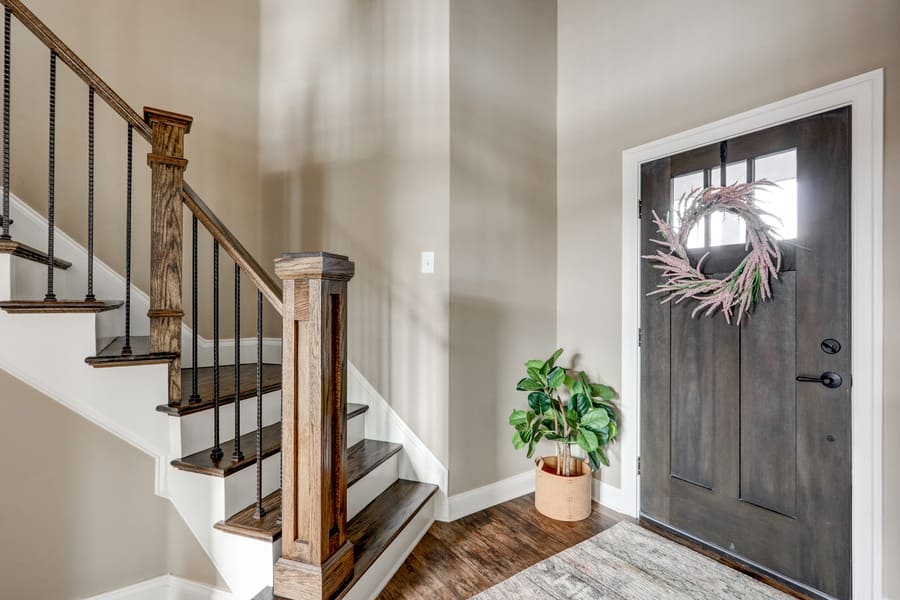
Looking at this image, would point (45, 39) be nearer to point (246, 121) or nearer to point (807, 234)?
point (246, 121)

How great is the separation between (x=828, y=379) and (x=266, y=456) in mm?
2342

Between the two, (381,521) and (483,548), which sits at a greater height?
(381,521)

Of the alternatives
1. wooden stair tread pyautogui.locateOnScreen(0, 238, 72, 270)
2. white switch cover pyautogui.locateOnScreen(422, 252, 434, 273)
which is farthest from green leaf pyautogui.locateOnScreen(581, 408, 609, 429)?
wooden stair tread pyautogui.locateOnScreen(0, 238, 72, 270)

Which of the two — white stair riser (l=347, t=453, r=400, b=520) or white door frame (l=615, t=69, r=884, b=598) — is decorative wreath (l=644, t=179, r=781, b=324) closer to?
white door frame (l=615, t=69, r=884, b=598)

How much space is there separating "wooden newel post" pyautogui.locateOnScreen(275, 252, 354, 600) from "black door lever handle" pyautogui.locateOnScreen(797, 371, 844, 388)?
1965mm

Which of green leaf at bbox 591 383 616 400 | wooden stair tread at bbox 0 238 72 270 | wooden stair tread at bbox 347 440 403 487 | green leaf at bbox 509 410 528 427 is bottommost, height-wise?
wooden stair tread at bbox 347 440 403 487

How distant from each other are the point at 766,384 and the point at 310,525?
6.59ft

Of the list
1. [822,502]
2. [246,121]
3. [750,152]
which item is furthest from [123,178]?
[822,502]

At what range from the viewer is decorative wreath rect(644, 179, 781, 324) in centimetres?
186

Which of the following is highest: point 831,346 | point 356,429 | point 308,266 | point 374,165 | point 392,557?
point 374,165

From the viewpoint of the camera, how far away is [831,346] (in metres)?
1.71

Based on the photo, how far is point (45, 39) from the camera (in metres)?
1.50

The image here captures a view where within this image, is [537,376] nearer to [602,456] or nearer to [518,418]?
[518,418]

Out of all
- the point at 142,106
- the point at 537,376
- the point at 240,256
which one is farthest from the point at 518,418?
the point at 142,106
